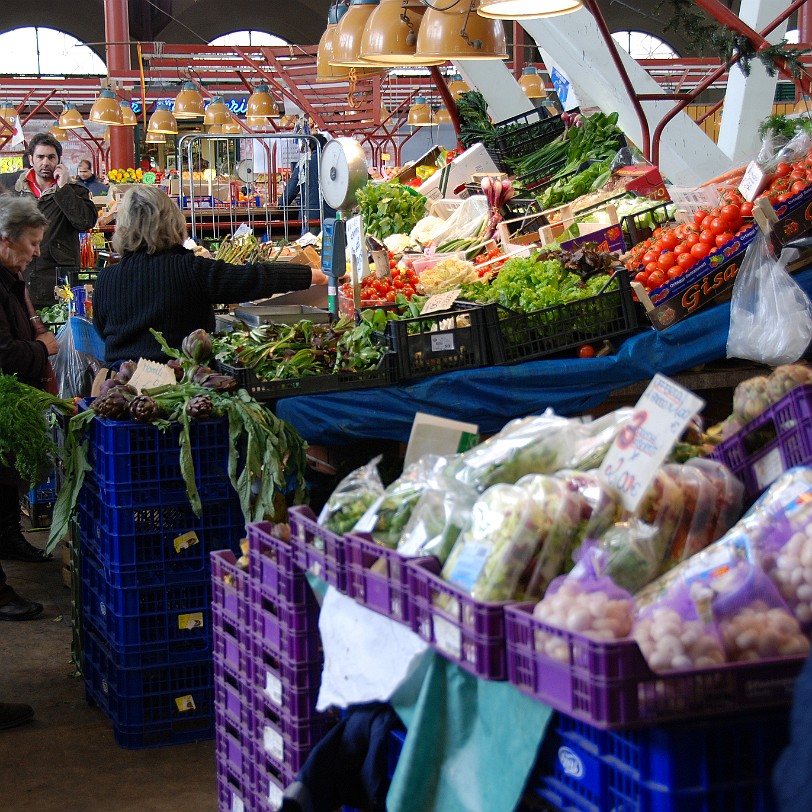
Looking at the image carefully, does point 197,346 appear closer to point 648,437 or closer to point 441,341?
point 441,341

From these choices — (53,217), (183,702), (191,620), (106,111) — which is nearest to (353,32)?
(191,620)

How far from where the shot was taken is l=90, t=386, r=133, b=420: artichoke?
3.21 metres

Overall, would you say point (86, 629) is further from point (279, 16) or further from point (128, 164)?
point (279, 16)

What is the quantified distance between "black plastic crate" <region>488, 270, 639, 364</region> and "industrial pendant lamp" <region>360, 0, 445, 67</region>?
1.17 metres

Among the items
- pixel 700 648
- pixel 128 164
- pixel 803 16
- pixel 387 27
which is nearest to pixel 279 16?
pixel 128 164

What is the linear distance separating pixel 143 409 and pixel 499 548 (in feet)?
5.64

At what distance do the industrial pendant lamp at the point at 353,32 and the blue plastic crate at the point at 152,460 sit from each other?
212 centimetres

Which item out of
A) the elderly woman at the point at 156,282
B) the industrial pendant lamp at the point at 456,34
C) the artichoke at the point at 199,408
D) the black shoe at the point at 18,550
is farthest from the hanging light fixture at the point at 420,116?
the artichoke at the point at 199,408

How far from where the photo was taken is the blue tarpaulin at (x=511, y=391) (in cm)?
364

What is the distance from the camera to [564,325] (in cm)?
392

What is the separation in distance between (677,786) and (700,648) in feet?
0.58

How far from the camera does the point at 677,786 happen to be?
4.68 ft

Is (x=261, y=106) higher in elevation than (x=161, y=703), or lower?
higher

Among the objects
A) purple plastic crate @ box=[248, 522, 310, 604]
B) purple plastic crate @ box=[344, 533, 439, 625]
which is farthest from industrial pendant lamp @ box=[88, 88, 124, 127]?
purple plastic crate @ box=[344, 533, 439, 625]
